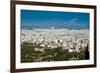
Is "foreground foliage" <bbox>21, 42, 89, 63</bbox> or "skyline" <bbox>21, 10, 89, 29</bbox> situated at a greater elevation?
"skyline" <bbox>21, 10, 89, 29</bbox>

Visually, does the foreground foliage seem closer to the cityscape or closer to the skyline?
the cityscape

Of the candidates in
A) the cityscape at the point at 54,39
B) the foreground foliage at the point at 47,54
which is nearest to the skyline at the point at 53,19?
the cityscape at the point at 54,39

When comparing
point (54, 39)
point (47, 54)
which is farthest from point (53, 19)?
point (47, 54)

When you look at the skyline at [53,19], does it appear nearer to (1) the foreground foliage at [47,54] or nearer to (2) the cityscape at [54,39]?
(2) the cityscape at [54,39]

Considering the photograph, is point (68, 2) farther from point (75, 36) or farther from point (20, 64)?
point (20, 64)

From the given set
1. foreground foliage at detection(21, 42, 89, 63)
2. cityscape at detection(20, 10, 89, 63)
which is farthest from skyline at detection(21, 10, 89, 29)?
foreground foliage at detection(21, 42, 89, 63)

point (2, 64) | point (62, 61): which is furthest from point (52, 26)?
point (2, 64)

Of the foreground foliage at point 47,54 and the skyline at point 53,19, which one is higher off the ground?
the skyline at point 53,19

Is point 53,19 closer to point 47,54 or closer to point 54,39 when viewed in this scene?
point 54,39

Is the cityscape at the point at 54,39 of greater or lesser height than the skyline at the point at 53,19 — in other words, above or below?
below
